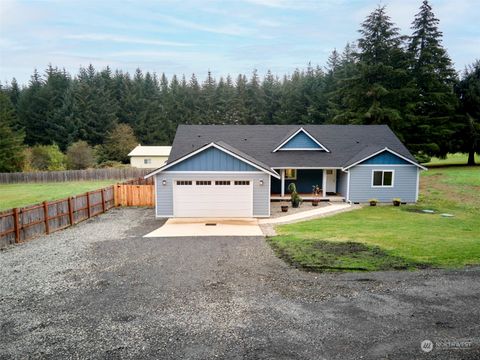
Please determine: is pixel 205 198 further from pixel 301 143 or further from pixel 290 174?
pixel 301 143

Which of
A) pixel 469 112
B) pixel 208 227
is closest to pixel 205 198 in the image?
pixel 208 227

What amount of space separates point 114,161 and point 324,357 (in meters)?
54.4

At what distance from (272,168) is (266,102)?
42.6 m

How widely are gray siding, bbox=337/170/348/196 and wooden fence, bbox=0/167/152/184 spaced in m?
24.1

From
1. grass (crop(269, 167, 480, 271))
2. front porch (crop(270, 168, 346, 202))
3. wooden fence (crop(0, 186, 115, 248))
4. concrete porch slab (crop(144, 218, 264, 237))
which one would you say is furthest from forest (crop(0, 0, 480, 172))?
wooden fence (crop(0, 186, 115, 248))

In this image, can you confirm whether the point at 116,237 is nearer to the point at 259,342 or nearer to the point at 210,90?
the point at 259,342

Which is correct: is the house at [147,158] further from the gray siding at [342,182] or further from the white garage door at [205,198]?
the white garage door at [205,198]

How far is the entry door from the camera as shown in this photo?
24406 mm

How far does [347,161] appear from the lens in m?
22.9

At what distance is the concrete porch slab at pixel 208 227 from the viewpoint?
14.6 m

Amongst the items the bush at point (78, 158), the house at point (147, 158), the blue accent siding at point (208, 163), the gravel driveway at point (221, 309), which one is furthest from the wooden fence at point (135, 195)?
the bush at point (78, 158)

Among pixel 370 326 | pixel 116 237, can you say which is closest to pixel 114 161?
pixel 116 237

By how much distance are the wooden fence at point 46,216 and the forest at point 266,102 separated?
87.7ft

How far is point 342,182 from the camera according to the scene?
23.4 meters
